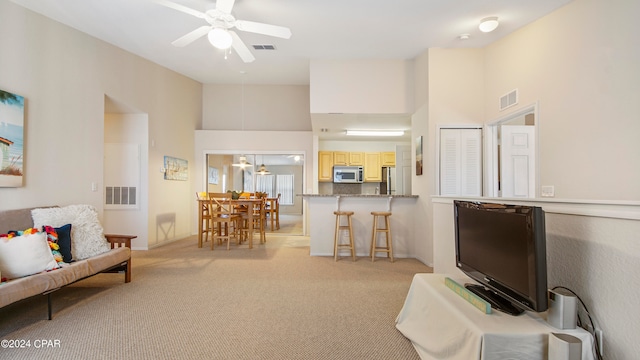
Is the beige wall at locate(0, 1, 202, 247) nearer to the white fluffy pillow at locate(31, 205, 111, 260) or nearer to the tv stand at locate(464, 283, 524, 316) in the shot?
the white fluffy pillow at locate(31, 205, 111, 260)

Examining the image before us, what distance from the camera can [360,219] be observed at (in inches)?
184

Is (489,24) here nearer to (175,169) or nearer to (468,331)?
(468,331)

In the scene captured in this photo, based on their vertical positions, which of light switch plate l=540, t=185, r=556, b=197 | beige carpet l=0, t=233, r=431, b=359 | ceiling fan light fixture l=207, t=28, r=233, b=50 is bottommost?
beige carpet l=0, t=233, r=431, b=359

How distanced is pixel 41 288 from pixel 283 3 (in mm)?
3551

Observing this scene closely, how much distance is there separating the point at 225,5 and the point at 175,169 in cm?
406

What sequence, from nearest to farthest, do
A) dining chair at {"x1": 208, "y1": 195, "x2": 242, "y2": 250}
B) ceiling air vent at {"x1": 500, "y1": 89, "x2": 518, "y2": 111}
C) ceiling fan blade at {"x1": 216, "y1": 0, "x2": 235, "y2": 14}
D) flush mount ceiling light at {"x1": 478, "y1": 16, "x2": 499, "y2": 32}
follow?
1. ceiling fan blade at {"x1": 216, "y1": 0, "x2": 235, "y2": 14}
2. flush mount ceiling light at {"x1": 478, "y1": 16, "x2": 499, "y2": 32}
3. ceiling air vent at {"x1": 500, "y1": 89, "x2": 518, "y2": 111}
4. dining chair at {"x1": 208, "y1": 195, "x2": 242, "y2": 250}

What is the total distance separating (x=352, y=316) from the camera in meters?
2.44

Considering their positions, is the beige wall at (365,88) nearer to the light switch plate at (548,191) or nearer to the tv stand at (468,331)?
the light switch plate at (548,191)

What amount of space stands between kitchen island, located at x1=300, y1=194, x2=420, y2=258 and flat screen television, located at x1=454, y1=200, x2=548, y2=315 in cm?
253

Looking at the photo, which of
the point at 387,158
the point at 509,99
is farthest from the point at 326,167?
the point at 509,99

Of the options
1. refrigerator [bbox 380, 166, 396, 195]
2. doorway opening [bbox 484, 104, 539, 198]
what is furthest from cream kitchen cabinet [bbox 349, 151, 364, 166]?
doorway opening [bbox 484, 104, 539, 198]

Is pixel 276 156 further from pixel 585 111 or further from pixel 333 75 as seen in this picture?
pixel 585 111

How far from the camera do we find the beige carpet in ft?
6.37

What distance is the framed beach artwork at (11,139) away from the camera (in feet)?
9.39
